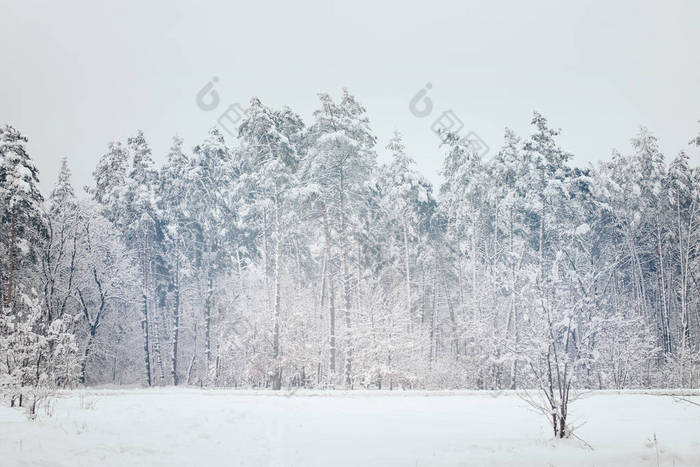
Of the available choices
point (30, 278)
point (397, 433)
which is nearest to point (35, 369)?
point (397, 433)

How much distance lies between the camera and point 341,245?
86.6ft

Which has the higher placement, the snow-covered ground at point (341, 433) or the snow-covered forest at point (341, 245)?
the snow-covered forest at point (341, 245)

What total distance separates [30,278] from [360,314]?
18.5 metres

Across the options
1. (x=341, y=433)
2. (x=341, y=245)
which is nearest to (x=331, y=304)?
(x=341, y=245)

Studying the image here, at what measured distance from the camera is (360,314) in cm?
2862

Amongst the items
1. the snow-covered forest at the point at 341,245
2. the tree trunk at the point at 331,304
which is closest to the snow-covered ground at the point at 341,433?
the tree trunk at the point at 331,304

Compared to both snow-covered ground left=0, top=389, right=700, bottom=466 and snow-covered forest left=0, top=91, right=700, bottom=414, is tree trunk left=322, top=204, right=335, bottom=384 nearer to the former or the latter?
snow-covered forest left=0, top=91, right=700, bottom=414

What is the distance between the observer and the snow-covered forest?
26125 mm

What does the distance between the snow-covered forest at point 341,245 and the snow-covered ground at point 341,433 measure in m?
8.53

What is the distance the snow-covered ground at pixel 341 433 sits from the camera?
8.98 metres

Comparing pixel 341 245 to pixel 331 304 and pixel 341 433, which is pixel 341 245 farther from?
pixel 341 433

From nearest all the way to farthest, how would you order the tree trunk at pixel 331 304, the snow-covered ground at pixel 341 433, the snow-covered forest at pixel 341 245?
the snow-covered ground at pixel 341 433
the tree trunk at pixel 331 304
the snow-covered forest at pixel 341 245

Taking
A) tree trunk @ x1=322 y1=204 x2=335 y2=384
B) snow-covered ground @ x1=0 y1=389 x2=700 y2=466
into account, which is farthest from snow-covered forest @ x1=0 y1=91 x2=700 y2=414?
snow-covered ground @ x1=0 y1=389 x2=700 y2=466

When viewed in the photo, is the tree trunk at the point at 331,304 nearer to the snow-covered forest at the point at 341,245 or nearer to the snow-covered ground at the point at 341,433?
the snow-covered forest at the point at 341,245
